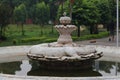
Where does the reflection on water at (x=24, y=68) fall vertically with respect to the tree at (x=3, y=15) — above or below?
below

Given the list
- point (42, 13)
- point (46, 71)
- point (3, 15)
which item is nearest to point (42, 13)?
point (42, 13)

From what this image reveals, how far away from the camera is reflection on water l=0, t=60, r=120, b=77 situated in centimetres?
1816

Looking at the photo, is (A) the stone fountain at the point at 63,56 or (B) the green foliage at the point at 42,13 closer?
(A) the stone fountain at the point at 63,56

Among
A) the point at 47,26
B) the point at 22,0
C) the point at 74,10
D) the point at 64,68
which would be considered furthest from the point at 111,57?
the point at 22,0

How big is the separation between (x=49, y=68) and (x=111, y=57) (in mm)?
7209

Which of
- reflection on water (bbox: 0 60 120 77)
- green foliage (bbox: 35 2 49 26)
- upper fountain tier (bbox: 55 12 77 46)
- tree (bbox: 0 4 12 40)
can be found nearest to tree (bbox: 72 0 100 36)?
tree (bbox: 0 4 12 40)

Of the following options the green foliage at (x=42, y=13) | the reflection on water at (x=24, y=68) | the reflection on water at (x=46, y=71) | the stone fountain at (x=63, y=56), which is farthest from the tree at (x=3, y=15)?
the stone fountain at (x=63, y=56)

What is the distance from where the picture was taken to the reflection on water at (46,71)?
715 inches

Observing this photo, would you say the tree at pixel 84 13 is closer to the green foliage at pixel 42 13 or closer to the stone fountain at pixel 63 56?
the green foliage at pixel 42 13

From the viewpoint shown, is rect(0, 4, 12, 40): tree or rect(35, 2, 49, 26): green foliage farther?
rect(35, 2, 49, 26): green foliage

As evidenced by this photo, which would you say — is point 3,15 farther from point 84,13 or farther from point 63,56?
point 63,56

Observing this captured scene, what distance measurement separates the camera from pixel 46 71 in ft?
62.0

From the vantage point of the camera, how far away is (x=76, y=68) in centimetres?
1894

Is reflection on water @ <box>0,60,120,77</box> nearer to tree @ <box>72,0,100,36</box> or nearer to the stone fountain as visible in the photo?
the stone fountain
